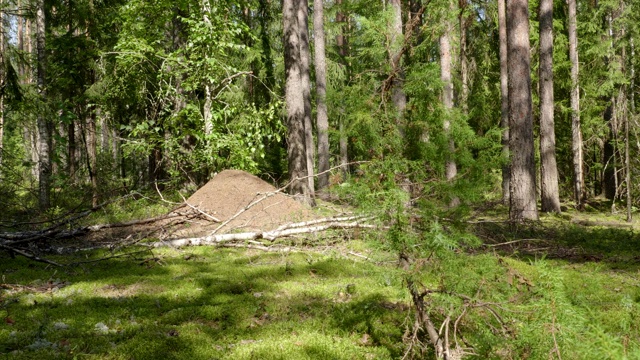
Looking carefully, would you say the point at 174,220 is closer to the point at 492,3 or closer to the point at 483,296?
the point at 483,296

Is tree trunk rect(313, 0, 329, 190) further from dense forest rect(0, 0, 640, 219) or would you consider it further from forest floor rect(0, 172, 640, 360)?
forest floor rect(0, 172, 640, 360)

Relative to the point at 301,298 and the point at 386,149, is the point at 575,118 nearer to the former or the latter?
the point at 301,298

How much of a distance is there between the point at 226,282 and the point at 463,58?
60.8 ft

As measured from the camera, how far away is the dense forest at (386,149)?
379 centimetres

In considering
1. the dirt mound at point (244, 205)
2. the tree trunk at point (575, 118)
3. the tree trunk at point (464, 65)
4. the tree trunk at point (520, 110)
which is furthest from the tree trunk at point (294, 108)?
the tree trunk at point (575, 118)

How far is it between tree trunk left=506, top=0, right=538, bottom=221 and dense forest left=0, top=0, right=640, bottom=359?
5cm

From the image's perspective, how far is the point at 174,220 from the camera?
10.8 m

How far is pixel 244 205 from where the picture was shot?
36.3ft

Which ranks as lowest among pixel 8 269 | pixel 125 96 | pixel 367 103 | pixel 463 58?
pixel 8 269

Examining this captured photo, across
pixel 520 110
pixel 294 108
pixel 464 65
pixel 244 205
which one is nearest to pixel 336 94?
pixel 244 205

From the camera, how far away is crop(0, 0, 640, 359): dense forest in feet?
12.4

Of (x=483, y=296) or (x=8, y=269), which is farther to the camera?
(x=8, y=269)

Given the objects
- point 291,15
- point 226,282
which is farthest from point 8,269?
point 291,15

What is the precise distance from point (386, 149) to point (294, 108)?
9306mm
